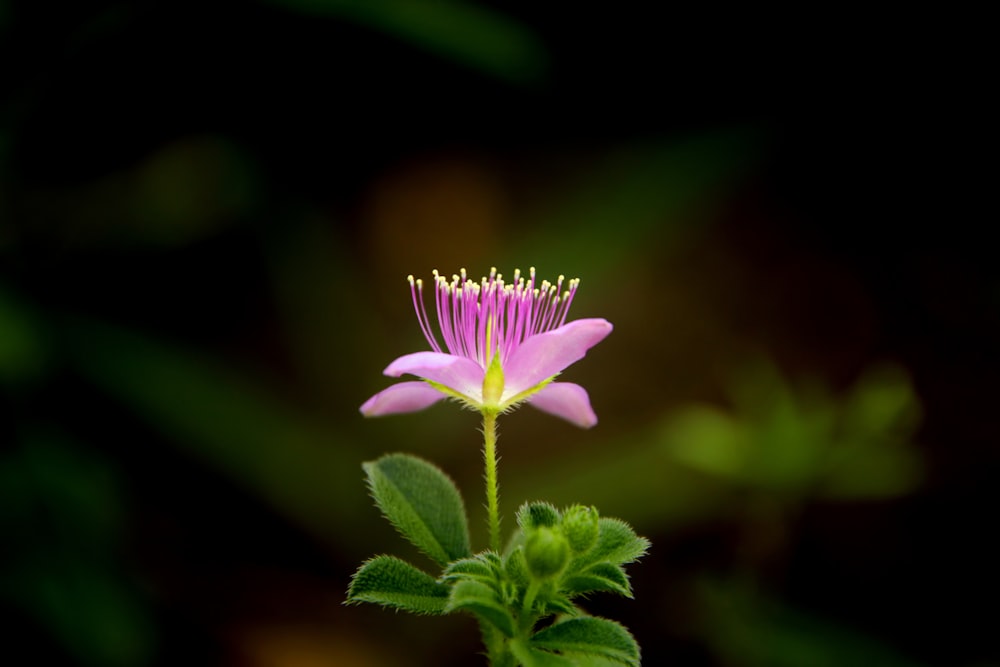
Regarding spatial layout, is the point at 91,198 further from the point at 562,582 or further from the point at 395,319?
the point at 562,582

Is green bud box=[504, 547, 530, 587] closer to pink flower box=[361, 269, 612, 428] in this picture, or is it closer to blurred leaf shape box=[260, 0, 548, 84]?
pink flower box=[361, 269, 612, 428]

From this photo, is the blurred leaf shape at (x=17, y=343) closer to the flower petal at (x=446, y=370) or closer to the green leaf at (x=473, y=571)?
the flower petal at (x=446, y=370)

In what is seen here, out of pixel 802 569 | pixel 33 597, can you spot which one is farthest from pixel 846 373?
pixel 33 597

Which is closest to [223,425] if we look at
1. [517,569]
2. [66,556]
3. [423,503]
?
[66,556]

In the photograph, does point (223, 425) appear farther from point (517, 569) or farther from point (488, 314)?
point (517, 569)

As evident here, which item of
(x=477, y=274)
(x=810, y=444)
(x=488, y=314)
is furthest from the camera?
(x=477, y=274)

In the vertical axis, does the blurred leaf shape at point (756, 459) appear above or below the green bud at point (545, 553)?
above

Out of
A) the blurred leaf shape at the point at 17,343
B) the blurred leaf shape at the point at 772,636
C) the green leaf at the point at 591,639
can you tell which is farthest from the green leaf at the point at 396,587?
the blurred leaf shape at the point at 17,343

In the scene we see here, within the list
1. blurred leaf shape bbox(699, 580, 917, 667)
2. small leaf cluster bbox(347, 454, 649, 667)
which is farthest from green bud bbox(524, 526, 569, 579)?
blurred leaf shape bbox(699, 580, 917, 667)
